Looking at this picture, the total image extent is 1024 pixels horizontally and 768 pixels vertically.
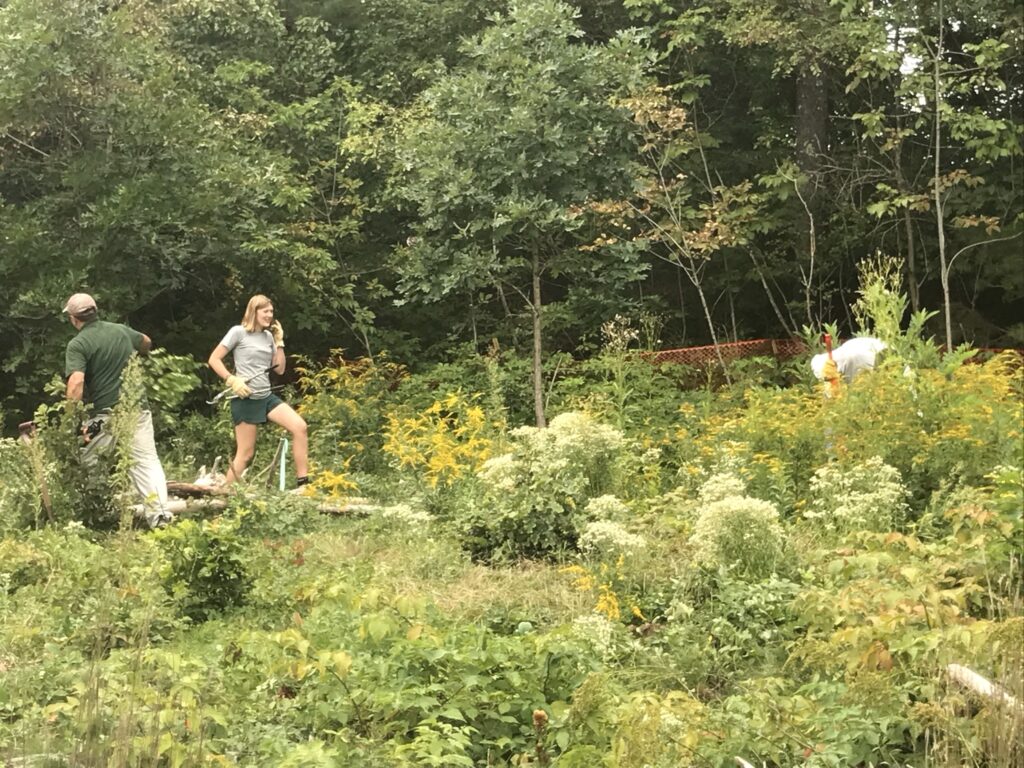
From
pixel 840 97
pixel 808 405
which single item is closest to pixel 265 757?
pixel 808 405

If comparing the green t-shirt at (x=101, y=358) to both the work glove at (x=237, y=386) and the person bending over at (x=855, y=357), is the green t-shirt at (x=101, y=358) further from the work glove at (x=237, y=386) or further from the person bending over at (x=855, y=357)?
the person bending over at (x=855, y=357)

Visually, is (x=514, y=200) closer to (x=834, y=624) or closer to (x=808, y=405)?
(x=808, y=405)

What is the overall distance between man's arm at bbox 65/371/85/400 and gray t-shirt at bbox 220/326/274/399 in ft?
4.47

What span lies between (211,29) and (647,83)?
5740mm

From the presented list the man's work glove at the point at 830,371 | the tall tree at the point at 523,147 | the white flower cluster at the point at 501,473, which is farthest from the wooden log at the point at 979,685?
the tall tree at the point at 523,147

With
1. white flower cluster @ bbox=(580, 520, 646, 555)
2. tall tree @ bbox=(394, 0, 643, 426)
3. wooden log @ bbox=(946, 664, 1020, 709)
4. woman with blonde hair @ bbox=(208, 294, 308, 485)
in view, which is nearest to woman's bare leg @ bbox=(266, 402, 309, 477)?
woman with blonde hair @ bbox=(208, 294, 308, 485)

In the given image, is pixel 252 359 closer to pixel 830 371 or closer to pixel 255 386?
pixel 255 386

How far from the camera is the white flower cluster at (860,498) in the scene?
6195 mm

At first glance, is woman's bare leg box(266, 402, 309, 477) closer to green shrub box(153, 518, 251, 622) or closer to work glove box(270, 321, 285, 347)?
work glove box(270, 321, 285, 347)

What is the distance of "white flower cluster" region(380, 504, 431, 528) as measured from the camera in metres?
7.05

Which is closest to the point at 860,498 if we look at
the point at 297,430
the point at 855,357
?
the point at 855,357

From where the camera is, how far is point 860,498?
619cm

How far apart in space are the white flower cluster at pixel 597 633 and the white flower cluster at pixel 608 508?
125 cm

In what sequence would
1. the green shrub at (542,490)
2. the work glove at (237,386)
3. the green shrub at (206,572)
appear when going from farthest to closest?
1. the work glove at (237,386)
2. the green shrub at (542,490)
3. the green shrub at (206,572)
